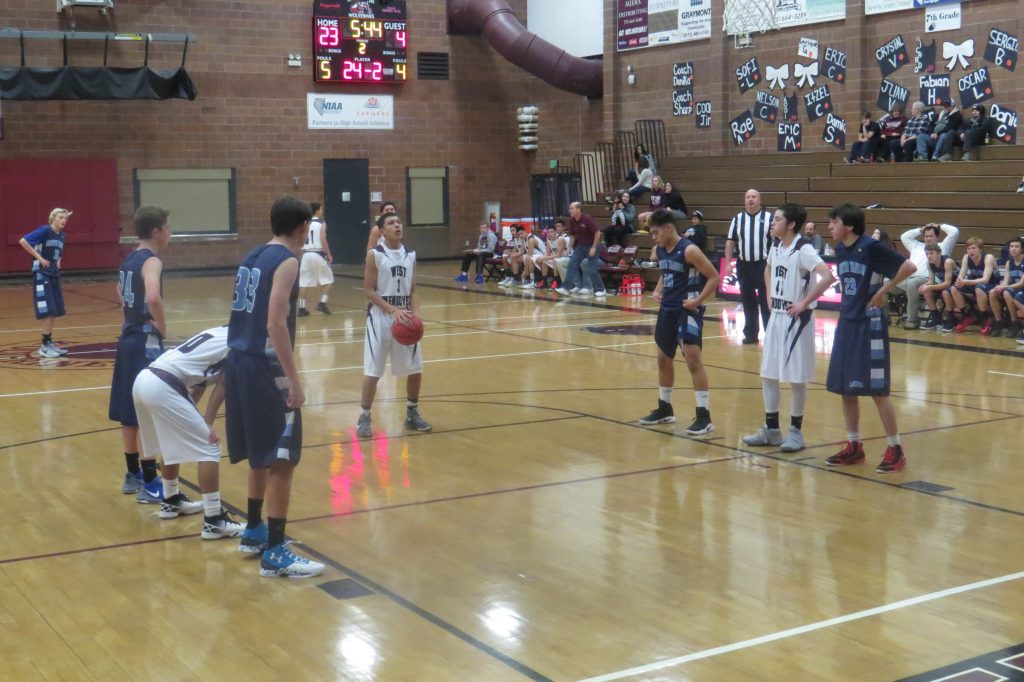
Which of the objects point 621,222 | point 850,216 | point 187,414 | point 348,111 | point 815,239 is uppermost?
point 348,111

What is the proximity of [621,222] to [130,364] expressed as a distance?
601 inches

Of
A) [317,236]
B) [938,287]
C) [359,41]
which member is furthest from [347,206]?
[938,287]

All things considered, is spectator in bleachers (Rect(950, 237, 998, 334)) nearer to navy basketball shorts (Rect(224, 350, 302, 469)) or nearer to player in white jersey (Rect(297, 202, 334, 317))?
player in white jersey (Rect(297, 202, 334, 317))

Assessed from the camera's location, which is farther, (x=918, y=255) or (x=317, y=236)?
(x=317, y=236)

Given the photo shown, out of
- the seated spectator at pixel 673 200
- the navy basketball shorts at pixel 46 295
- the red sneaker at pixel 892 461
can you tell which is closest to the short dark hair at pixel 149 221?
the red sneaker at pixel 892 461

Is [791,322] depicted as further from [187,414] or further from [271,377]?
[187,414]

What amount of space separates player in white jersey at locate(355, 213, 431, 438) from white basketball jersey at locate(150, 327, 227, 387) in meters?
2.40

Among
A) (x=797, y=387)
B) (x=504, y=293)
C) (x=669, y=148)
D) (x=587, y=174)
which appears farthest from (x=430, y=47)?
(x=797, y=387)

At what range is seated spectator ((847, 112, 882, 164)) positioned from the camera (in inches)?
754

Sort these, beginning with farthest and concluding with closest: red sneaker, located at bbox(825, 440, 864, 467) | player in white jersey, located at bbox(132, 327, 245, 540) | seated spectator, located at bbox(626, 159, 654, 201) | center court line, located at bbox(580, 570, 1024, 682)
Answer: seated spectator, located at bbox(626, 159, 654, 201) → red sneaker, located at bbox(825, 440, 864, 467) → player in white jersey, located at bbox(132, 327, 245, 540) → center court line, located at bbox(580, 570, 1024, 682)

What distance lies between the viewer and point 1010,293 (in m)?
13.7

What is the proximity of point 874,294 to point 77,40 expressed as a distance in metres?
20.1

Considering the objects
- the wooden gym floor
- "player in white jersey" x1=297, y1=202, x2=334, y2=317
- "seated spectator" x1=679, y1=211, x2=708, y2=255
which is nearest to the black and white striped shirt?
"seated spectator" x1=679, y1=211, x2=708, y2=255

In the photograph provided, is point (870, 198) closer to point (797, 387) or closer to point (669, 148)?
point (669, 148)
